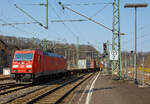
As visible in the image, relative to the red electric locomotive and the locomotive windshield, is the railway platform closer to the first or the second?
the red electric locomotive

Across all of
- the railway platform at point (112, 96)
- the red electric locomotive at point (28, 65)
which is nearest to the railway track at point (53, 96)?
the railway platform at point (112, 96)

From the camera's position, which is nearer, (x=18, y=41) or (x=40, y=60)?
Answer: (x=40, y=60)

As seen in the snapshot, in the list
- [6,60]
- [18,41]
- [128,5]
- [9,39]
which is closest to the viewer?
[128,5]

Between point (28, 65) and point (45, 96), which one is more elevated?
point (28, 65)

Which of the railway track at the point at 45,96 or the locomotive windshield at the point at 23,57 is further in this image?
the locomotive windshield at the point at 23,57

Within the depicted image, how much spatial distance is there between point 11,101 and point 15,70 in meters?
8.33

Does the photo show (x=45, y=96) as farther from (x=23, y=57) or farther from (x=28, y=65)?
(x=23, y=57)

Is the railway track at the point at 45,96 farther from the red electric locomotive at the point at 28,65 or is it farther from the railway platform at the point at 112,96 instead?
the red electric locomotive at the point at 28,65

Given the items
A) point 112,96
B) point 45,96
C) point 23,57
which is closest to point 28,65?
point 23,57

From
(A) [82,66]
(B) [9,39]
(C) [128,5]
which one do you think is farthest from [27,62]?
(B) [9,39]

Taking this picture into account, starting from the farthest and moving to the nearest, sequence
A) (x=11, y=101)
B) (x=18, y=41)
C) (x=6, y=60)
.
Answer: (x=18, y=41) → (x=6, y=60) → (x=11, y=101)

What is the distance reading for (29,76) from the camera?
17.9 metres

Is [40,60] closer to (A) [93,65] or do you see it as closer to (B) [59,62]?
(B) [59,62]

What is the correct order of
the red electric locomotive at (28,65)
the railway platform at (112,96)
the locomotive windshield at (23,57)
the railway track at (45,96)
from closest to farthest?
the railway platform at (112,96) → the railway track at (45,96) → the red electric locomotive at (28,65) → the locomotive windshield at (23,57)
